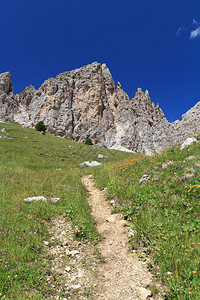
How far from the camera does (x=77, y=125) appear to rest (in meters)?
108

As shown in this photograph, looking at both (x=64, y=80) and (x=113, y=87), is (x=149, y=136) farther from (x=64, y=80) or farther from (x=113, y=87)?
(x=64, y=80)

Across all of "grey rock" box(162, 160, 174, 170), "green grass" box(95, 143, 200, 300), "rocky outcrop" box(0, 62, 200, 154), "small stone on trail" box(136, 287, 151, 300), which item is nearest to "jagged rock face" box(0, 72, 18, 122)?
"rocky outcrop" box(0, 62, 200, 154)

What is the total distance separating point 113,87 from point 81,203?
143545 millimetres

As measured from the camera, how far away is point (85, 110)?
114 meters

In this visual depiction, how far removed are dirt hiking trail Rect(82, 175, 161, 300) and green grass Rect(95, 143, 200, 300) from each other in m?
0.35

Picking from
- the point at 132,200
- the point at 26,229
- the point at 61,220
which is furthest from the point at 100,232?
the point at 26,229

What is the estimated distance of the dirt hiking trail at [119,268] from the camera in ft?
11.4

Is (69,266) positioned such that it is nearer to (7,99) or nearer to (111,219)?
(111,219)

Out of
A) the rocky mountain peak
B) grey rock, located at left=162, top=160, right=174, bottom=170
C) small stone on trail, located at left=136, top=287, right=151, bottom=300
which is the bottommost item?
small stone on trail, located at left=136, top=287, right=151, bottom=300

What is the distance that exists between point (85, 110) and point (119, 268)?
382 feet

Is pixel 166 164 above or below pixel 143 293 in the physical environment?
above

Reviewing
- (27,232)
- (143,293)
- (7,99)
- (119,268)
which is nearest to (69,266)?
(119,268)

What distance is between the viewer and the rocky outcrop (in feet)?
347

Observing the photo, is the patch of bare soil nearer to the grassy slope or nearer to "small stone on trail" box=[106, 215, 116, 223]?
Answer: the grassy slope
